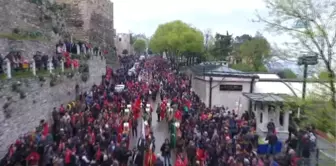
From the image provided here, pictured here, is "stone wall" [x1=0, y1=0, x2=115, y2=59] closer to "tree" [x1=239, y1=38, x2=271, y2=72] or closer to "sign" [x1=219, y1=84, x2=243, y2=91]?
"sign" [x1=219, y1=84, x2=243, y2=91]

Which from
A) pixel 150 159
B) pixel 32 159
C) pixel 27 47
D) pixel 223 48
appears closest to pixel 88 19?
pixel 27 47

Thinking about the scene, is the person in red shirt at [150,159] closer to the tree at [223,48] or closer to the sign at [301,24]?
the sign at [301,24]

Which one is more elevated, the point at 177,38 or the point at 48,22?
the point at 48,22

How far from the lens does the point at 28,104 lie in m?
16.3

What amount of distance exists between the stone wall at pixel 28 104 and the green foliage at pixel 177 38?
43.0 metres

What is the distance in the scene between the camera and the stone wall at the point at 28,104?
14.1m

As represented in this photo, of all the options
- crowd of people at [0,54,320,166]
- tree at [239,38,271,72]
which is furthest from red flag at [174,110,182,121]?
tree at [239,38,271,72]

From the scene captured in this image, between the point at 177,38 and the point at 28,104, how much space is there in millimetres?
50581

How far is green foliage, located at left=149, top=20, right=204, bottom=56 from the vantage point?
213 ft

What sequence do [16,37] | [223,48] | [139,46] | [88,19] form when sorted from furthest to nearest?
[139,46] → [223,48] → [88,19] → [16,37]

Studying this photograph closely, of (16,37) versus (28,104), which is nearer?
(28,104)

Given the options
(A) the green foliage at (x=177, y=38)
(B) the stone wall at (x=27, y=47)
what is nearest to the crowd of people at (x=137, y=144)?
(B) the stone wall at (x=27, y=47)

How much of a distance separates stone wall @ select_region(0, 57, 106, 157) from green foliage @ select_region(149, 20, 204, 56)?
43.0 metres

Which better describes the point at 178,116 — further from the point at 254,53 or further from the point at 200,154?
the point at 254,53
